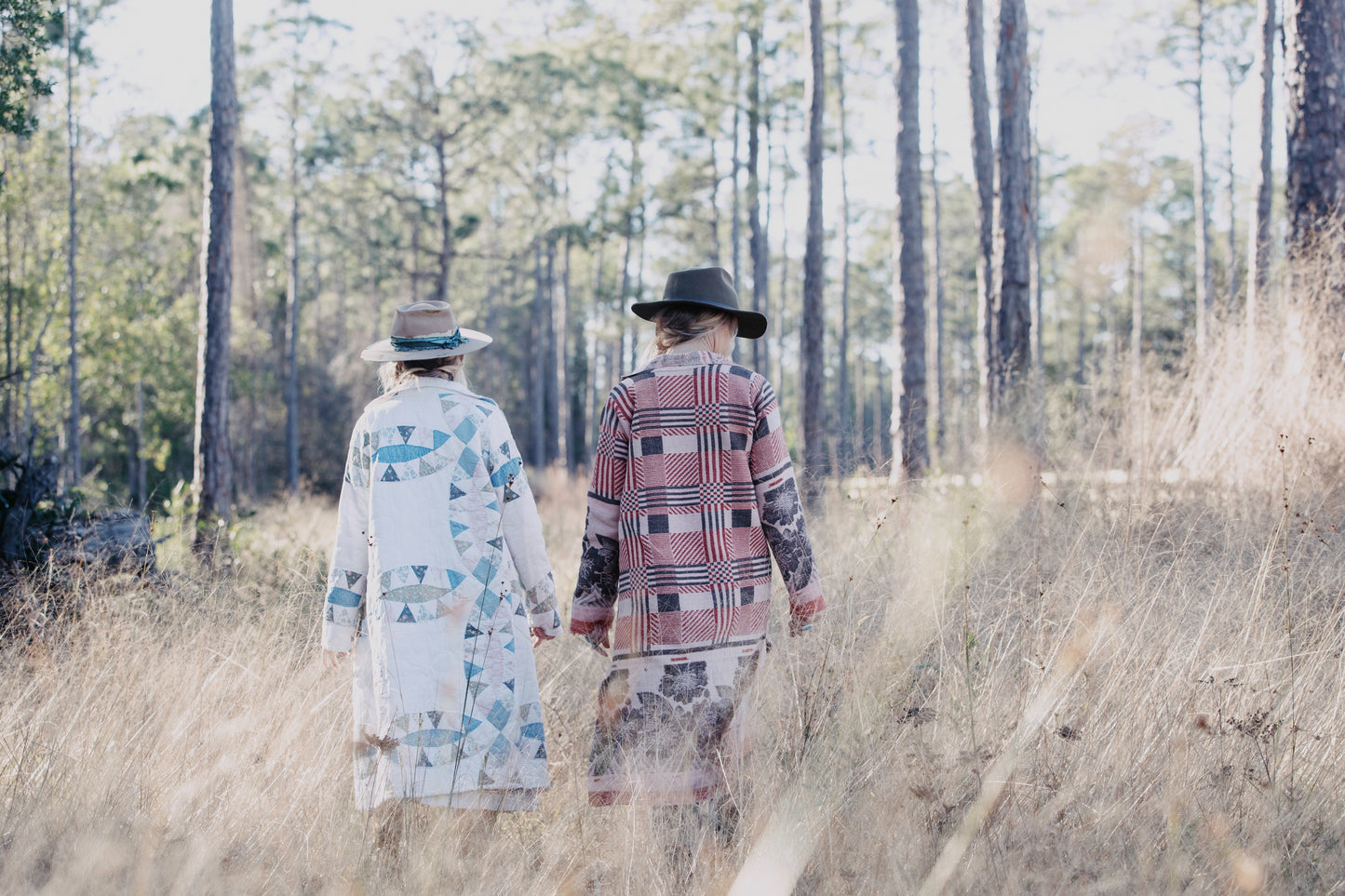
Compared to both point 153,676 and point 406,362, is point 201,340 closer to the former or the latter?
point 153,676

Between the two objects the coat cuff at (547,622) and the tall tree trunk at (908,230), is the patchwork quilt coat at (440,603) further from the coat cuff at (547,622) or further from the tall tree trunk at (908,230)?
the tall tree trunk at (908,230)

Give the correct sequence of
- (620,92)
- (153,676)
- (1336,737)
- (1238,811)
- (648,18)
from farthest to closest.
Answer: (620,92) → (648,18) → (153,676) → (1336,737) → (1238,811)

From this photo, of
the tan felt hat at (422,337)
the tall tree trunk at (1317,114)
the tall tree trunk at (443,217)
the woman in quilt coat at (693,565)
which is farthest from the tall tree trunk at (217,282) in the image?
the tall tree trunk at (443,217)

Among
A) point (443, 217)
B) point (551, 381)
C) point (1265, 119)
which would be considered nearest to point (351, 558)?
point (443, 217)

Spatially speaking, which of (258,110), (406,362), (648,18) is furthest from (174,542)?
(258,110)

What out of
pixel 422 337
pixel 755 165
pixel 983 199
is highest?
pixel 755 165

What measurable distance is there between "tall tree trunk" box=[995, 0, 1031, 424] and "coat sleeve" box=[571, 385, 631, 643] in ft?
19.9

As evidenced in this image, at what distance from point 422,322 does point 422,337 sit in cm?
5

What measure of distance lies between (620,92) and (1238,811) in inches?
876

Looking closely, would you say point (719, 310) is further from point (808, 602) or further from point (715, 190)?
point (715, 190)

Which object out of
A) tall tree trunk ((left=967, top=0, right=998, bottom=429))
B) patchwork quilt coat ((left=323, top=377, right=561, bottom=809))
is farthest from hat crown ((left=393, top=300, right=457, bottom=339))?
tall tree trunk ((left=967, top=0, right=998, bottom=429))

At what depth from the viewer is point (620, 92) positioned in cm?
2239

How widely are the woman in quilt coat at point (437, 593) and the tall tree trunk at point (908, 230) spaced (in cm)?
799

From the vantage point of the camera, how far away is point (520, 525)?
2879mm
